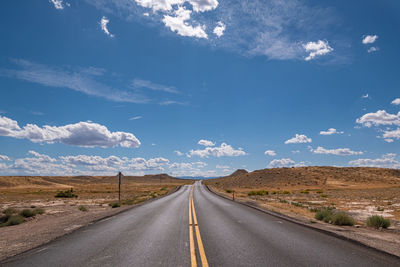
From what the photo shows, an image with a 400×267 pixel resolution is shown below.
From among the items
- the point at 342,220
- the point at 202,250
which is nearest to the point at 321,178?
the point at 342,220

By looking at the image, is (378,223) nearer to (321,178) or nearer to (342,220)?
(342,220)

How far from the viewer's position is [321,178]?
78.1 metres

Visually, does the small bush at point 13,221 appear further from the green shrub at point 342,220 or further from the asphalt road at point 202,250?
the green shrub at point 342,220

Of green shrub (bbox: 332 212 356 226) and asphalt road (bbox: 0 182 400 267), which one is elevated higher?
asphalt road (bbox: 0 182 400 267)

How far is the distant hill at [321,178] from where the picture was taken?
72500 millimetres

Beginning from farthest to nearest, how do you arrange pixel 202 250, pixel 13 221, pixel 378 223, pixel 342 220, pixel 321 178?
1. pixel 321 178
2. pixel 13 221
3. pixel 342 220
4. pixel 378 223
5. pixel 202 250

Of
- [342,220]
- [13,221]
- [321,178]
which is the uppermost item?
[321,178]

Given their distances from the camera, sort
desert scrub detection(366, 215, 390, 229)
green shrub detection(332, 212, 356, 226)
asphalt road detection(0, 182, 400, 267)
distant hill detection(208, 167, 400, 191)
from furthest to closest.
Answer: distant hill detection(208, 167, 400, 191), green shrub detection(332, 212, 356, 226), desert scrub detection(366, 215, 390, 229), asphalt road detection(0, 182, 400, 267)

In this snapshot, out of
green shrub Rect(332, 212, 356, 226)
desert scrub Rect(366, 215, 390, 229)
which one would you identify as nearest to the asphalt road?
green shrub Rect(332, 212, 356, 226)

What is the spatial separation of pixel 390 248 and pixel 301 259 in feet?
10.0

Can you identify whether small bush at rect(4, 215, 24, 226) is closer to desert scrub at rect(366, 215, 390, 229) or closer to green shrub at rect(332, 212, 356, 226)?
green shrub at rect(332, 212, 356, 226)

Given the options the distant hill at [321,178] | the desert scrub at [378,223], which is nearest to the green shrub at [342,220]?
the desert scrub at [378,223]

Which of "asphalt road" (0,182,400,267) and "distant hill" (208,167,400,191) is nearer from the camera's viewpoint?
"asphalt road" (0,182,400,267)

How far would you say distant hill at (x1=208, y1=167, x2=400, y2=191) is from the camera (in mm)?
72500
